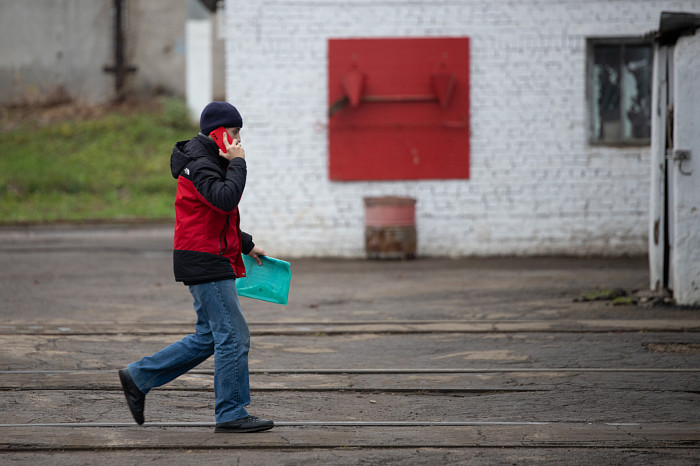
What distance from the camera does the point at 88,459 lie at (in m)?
4.51

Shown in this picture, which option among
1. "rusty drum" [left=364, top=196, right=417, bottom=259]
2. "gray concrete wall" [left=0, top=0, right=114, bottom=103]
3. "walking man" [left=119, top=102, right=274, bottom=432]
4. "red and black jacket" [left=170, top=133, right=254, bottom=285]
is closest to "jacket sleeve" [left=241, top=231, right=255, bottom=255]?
"walking man" [left=119, top=102, right=274, bottom=432]

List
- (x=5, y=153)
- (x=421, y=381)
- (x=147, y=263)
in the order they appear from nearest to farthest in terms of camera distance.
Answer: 1. (x=421, y=381)
2. (x=147, y=263)
3. (x=5, y=153)

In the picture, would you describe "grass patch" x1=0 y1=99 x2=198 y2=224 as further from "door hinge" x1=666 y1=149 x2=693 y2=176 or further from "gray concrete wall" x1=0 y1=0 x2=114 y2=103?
"door hinge" x1=666 y1=149 x2=693 y2=176

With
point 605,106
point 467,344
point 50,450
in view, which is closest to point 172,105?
point 605,106

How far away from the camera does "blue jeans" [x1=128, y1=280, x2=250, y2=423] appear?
483 cm

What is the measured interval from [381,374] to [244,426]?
68.0 inches

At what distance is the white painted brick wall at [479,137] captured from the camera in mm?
13734

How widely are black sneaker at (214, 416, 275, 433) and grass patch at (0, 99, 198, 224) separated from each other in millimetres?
16754

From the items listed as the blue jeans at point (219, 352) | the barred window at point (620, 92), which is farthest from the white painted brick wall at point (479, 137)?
the blue jeans at point (219, 352)

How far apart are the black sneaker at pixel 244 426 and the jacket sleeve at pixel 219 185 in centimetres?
113

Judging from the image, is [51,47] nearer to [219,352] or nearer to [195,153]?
[195,153]

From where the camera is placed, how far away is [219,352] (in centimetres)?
486

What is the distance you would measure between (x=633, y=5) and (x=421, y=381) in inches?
371

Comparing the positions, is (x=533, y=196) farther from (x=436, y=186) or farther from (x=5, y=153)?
(x=5, y=153)
